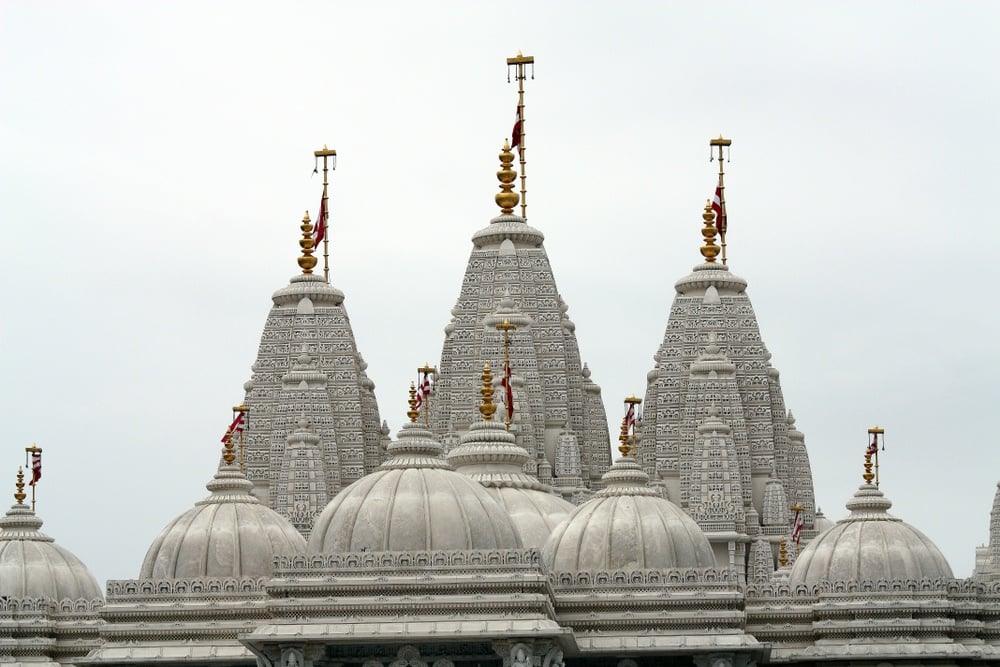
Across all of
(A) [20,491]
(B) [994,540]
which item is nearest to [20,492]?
(A) [20,491]

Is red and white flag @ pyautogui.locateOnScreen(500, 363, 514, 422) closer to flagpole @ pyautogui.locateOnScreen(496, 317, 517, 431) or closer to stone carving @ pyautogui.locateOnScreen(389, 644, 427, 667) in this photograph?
flagpole @ pyautogui.locateOnScreen(496, 317, 517, 431)

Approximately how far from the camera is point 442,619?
63.0 metres

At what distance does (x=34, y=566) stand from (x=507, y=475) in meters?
11.7

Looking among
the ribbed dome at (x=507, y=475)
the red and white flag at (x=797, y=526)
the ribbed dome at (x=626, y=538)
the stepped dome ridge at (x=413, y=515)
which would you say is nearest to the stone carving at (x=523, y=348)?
the red and white flag at (x=797, y=526)

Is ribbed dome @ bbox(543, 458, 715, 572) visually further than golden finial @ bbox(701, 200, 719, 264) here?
No

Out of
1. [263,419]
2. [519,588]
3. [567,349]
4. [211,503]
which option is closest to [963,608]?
[519,588]

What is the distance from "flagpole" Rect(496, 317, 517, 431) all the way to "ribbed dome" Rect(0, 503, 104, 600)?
11759 millimetres

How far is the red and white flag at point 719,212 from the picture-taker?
95.2 metres

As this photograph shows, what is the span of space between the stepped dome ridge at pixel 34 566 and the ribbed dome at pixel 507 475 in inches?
371

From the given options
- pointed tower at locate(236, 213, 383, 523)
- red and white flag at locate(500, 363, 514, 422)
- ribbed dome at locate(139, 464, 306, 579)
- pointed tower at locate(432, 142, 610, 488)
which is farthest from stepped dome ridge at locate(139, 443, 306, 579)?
pointed tower at locate(236, 213, 383, 523)

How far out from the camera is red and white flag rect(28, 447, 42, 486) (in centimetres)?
8012

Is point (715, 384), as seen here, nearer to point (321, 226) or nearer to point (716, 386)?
point (716, 386)

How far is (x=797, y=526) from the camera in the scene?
90.6 meters

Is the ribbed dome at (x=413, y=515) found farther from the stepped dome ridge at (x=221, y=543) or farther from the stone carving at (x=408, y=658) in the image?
the stepped dome ridge at (x=221, y=543)
